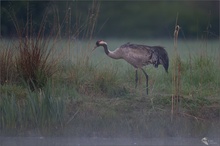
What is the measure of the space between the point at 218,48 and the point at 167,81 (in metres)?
1.38

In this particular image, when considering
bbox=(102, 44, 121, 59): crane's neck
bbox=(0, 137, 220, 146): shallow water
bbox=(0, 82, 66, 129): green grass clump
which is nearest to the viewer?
bbox=(0, 137, 220, 146): shallow water

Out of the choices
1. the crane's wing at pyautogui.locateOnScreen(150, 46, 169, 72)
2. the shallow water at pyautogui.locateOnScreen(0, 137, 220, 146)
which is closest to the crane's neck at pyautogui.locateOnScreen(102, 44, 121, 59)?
the crane's wing at pyautogui.locateOnScreen(150, 46, 169, 72)

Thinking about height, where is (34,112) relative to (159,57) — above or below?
below

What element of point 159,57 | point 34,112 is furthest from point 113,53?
point 34,112

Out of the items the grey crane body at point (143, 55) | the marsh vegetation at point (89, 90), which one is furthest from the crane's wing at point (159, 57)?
the marsh vegetation at point (89, 90)

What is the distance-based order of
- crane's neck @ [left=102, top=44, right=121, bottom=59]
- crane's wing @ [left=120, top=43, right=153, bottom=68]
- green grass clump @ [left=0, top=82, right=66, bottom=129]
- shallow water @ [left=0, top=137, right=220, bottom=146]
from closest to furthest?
1. shallow water @ [left=0, top=137, right=220, bottom=146]
2. green grass clump @ [left=0, top=82, right=66, bottom=129]
3. crane's wing @ [left=120, top=43, right=153, bottom=68]
4. crane's neck @ [left=102, top=44, right=121, bottom=59]

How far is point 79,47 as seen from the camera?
37.7 ft

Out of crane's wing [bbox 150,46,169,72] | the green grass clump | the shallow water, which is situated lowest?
the shallow water

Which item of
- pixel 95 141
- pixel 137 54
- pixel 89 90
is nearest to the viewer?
pixel 95 141

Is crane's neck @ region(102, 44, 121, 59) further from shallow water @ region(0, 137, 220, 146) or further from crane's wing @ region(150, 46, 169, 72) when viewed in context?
shallow water @ region(0, 137, 220, 146)

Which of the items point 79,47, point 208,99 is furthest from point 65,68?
point 208,99

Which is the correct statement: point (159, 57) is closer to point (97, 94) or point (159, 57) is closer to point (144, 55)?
point (144, 55)

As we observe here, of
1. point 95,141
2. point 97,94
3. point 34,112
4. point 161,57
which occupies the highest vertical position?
point 161,57

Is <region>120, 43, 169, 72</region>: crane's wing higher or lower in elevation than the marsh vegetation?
higher
